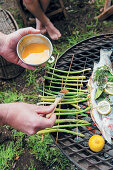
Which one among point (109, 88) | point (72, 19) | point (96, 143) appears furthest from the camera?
point (72, 19)

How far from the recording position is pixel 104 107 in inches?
92.4

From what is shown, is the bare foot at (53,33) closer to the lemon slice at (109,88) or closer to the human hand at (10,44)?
the human hand at (10,44)

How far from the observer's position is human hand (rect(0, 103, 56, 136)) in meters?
1.84

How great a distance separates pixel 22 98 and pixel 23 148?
3.60 feet

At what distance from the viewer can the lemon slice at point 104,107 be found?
2.32m

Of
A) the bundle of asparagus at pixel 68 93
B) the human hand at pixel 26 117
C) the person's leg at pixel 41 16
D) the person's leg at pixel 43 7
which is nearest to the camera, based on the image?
the human hand at pixel 26 117

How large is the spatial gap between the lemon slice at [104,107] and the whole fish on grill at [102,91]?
5 centimetres

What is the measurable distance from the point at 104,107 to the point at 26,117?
1154mm

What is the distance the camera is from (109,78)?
2512 mm

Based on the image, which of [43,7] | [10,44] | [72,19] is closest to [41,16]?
[43,7]

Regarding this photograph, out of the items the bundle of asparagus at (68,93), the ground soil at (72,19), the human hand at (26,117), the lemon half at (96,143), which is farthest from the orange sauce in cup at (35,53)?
the ground soil at (72,19)

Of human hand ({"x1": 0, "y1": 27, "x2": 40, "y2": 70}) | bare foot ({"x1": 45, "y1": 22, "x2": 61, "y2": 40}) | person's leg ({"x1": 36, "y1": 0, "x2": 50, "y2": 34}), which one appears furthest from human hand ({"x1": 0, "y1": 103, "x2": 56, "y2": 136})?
person's leg ({"x1": 36, "y1": 0, "x2": 50, "y2": 34})

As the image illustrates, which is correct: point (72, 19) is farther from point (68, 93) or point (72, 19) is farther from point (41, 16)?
point (68, 93)

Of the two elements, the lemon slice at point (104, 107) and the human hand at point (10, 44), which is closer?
the lemon slice at point (104, 107)
